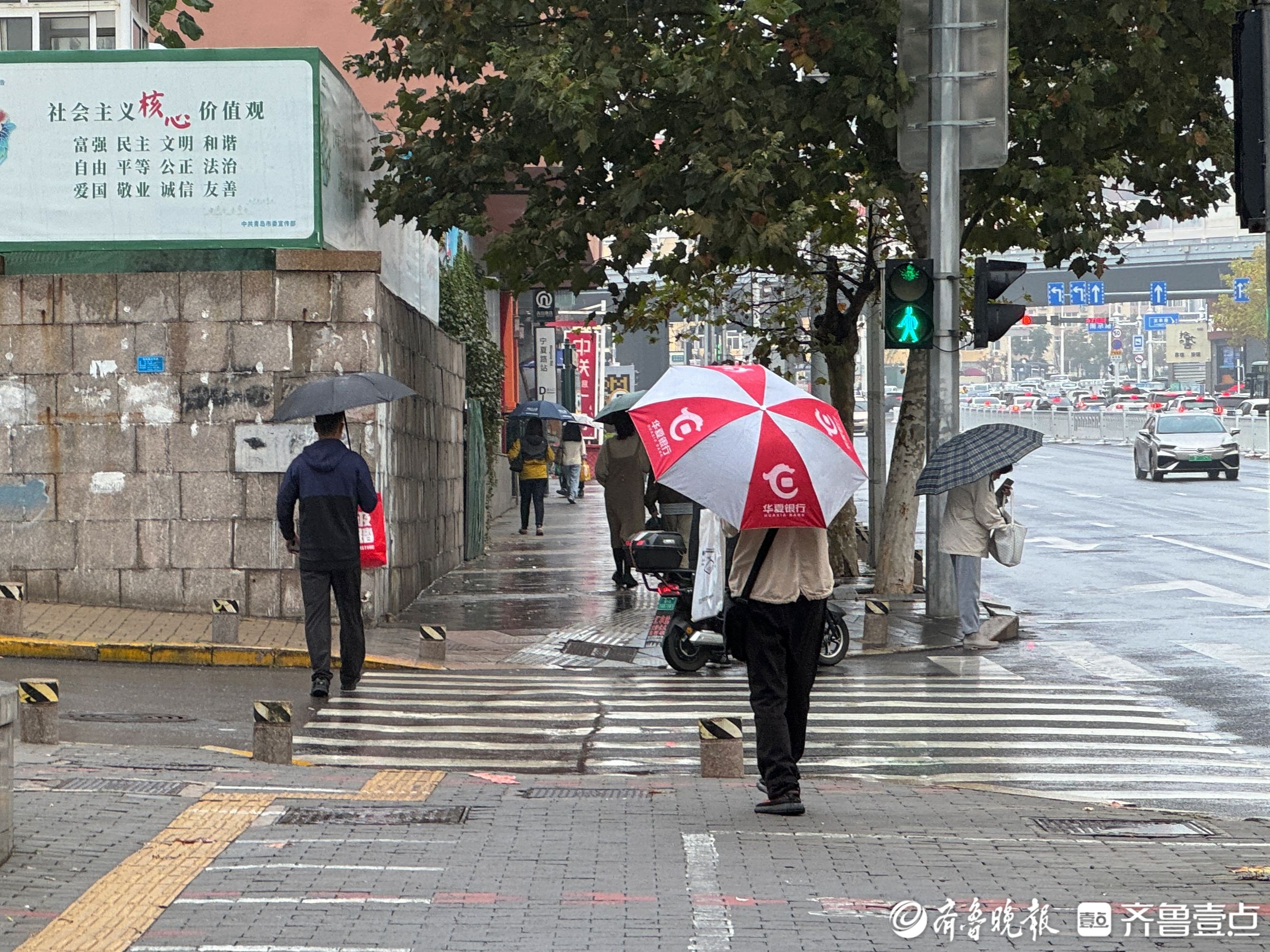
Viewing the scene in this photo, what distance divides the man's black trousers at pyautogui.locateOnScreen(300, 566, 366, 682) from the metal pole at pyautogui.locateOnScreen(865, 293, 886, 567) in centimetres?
1113

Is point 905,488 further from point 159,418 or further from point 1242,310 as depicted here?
point 1242,310

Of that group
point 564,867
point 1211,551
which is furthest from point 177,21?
point 564,867

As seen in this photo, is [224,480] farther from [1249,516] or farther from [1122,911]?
[1249,516]

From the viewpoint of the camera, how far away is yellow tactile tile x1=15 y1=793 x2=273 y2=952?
543cm

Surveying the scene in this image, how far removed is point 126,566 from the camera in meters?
15.0

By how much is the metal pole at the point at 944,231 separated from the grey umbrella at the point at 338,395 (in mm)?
5549

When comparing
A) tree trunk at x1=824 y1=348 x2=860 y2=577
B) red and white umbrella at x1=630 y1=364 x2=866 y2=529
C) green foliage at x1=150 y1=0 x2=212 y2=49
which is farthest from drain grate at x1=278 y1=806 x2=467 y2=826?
green foliage at x1=150 y1=0 x2=212 y2=49

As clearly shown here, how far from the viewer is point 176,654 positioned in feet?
43.1

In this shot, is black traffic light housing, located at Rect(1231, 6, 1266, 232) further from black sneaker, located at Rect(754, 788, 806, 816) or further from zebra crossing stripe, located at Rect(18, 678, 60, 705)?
zebra crossing stripe, located at Rect(18, 678, 60, 705)

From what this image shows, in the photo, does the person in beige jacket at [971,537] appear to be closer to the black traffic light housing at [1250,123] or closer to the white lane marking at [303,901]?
the black traffic light housing at [1250,123]

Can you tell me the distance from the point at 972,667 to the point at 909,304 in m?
3.46

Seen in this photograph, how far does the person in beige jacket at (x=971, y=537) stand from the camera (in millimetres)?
14844

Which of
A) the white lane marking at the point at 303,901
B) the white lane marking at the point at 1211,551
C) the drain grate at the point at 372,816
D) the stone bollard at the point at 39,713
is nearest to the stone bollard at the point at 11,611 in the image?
the stone bollard at the point at 39,713

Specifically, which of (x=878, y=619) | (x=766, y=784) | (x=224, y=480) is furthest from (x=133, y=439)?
(x=766, y=784)
